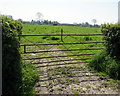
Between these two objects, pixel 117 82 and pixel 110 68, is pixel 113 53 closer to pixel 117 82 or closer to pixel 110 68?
pixel 110 68

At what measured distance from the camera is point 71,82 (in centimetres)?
544

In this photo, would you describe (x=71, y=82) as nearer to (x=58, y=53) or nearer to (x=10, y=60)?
(x=10, y=60)

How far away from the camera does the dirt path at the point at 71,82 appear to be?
15.7 ft

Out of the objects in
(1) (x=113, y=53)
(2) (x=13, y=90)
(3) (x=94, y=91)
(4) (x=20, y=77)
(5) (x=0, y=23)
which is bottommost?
(3) (x=94, y=91)

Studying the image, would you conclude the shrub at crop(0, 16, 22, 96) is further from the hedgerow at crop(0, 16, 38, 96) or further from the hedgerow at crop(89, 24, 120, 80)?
the hedgerow at crop(89, 24, 120, 80)

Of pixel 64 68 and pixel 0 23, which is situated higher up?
pixel 0 23

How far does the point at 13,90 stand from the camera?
4090 millimetres

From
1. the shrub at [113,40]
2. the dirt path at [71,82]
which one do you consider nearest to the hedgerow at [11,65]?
the dirt path at [71,82]

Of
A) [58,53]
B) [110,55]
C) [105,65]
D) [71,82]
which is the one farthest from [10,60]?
[58,53]

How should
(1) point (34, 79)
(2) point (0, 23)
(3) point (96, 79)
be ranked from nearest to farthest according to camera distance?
(2) point (0, 23)
(1) point (34, 79)
(3) point (96, 79)

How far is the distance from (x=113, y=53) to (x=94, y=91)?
2.37 meters

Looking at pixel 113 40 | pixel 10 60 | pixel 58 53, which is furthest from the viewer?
pixel 58 53

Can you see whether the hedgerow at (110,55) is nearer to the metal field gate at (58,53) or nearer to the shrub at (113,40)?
the shrub at (113,40)

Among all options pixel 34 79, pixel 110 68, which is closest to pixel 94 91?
pixel 110 68
